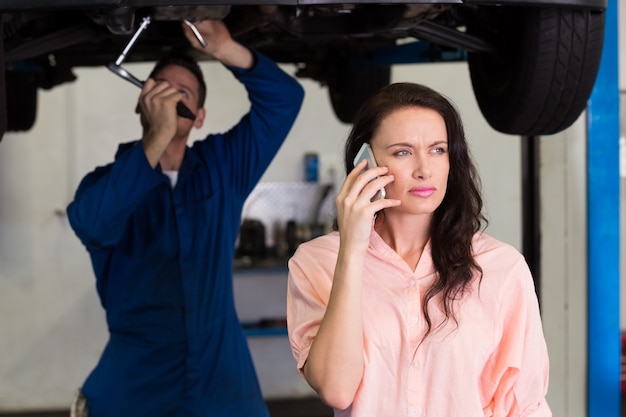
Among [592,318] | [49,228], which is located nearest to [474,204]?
[592,318]

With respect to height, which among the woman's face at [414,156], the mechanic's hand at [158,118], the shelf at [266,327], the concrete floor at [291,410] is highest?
the mechanic's hand at [158,118]

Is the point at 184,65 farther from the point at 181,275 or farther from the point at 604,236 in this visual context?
the point at 604,236

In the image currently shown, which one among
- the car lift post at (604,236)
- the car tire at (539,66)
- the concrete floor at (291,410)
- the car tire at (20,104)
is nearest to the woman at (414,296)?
the car tire at (539,66)

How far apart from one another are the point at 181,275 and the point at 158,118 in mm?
426

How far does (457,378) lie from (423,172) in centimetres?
32

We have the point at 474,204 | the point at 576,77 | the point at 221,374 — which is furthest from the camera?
the point at 221,374

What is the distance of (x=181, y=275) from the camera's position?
87.4 inches

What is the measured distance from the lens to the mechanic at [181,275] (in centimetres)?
217

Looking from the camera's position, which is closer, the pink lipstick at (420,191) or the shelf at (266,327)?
the pink lipstick at (420,191)

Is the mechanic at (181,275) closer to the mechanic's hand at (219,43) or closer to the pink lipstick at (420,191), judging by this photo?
the mechanic's hand at (219,43)

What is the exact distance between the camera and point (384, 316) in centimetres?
136

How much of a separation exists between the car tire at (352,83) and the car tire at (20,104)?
116cm

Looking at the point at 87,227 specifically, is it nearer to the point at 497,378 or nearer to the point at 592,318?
the point at 497,378

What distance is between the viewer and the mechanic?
85.4 inches
